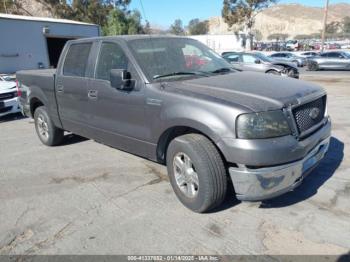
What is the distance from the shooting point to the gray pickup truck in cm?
327

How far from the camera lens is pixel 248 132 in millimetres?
3230

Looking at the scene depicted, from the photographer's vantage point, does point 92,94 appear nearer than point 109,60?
No

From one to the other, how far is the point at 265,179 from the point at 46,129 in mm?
4527

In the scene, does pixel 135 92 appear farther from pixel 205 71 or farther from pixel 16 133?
pixel 16 133

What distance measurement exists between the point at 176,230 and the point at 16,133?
224 inches

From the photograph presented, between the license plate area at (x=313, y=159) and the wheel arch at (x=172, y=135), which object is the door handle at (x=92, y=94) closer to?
the wheel arch at (x=172, y=135)

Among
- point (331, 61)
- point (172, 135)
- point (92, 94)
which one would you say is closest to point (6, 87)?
point (92, 94)

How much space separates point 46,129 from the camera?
21.2 ft

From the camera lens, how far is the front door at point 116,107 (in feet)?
13.9

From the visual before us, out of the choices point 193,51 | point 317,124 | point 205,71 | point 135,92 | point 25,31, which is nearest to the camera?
point 317,124

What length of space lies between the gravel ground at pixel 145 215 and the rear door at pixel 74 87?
27.9 inches

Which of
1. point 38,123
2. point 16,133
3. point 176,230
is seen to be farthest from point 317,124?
point 16,133

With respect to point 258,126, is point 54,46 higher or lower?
higher

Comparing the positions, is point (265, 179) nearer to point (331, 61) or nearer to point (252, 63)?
point (252, 63)
